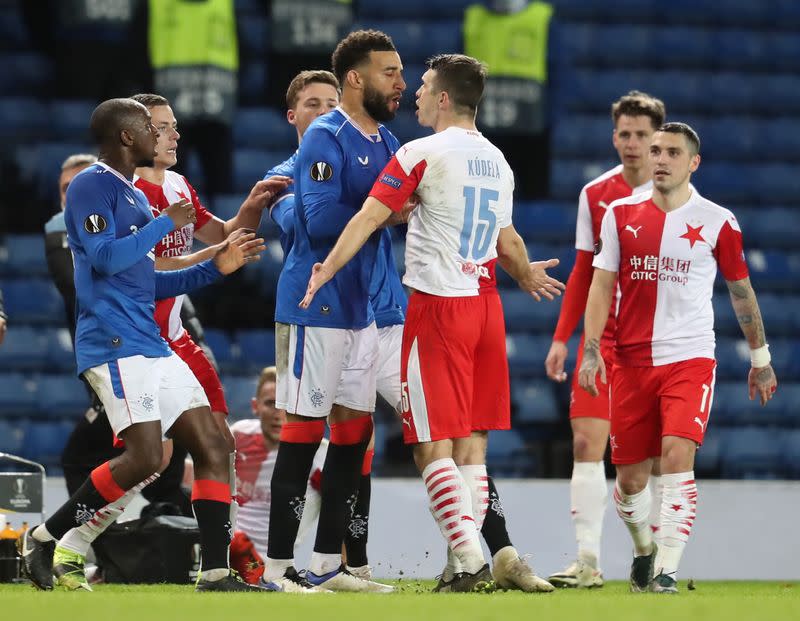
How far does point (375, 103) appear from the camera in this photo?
5.55 m

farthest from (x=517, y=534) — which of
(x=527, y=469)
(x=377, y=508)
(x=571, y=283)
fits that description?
(x=527, y=469)

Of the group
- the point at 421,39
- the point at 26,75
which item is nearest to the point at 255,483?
the point at 421,39

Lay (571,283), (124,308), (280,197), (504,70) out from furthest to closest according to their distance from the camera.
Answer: (504,70), (571,283), (280,197), (124,308)

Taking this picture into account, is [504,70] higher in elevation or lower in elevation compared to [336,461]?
higher

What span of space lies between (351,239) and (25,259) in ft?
23.2

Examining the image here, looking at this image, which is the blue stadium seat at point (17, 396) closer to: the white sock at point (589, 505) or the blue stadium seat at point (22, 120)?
the blue stadium seat at point (22, 120)

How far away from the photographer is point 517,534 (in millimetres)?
8016

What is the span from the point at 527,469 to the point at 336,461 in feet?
17.5

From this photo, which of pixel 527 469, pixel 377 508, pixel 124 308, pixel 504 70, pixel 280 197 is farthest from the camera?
pixel 504 70

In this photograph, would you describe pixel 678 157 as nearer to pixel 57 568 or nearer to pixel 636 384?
pixel 636 384

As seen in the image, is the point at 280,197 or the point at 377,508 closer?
the point at 280,197

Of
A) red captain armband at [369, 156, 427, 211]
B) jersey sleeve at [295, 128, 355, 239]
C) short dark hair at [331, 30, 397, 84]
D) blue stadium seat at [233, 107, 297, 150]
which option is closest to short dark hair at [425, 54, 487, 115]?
short dark hair at [331, 30, 397, 84]

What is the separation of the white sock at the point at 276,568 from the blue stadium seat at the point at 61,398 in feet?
19.0

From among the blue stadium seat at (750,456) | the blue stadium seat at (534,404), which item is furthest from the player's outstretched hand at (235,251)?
the blue stadium seat at (750,456)
